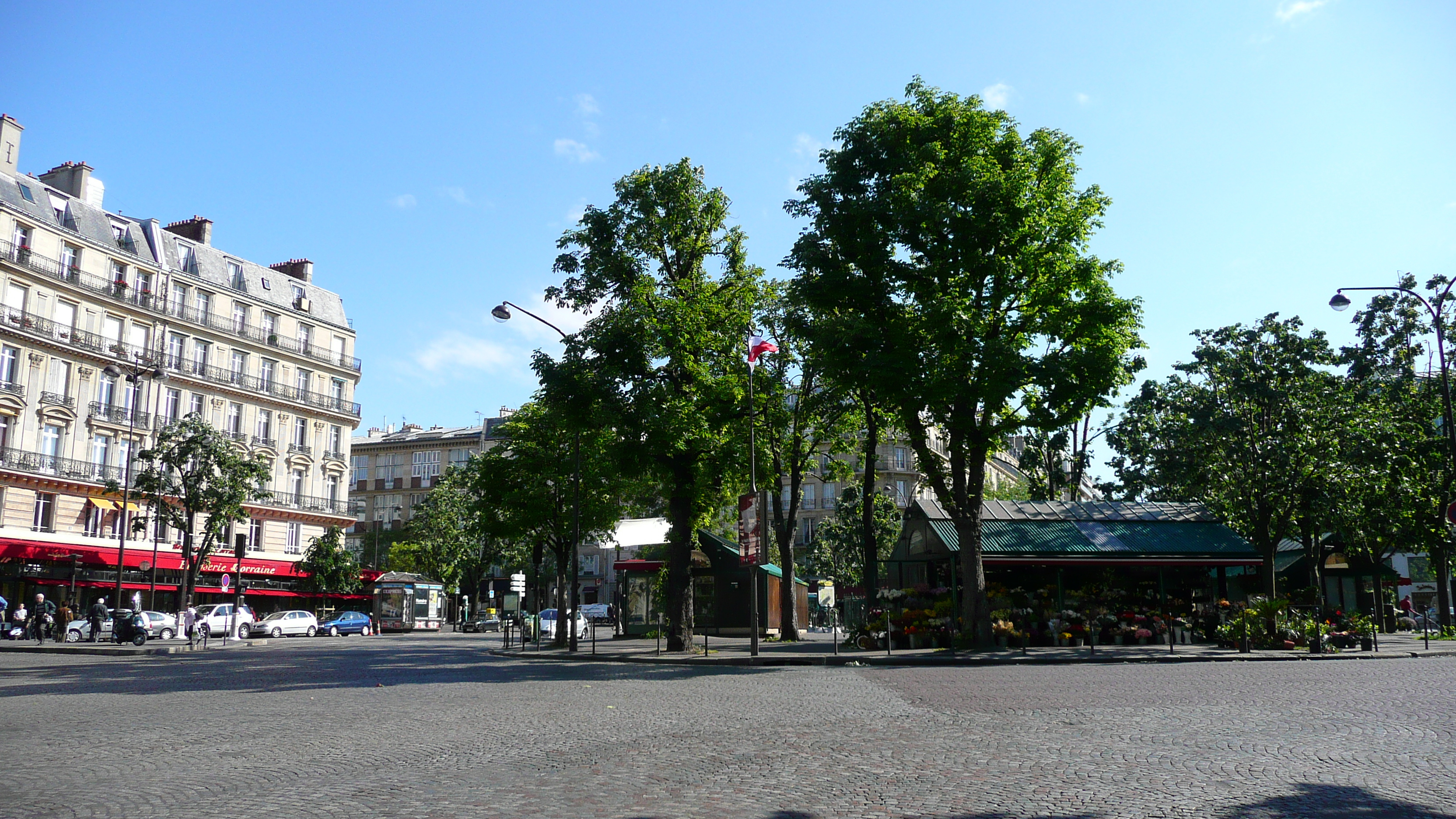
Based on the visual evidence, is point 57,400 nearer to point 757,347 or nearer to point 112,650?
point 112,650

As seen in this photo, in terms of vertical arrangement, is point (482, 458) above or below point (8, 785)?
above

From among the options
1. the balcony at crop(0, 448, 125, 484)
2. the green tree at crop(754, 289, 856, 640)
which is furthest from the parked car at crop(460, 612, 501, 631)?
the green tree at crop(754, 289, 856, 640)

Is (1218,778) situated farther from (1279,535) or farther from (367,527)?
(367,527)

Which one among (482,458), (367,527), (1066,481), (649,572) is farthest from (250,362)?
(1066,481)

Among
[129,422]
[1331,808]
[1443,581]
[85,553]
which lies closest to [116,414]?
[129,422]

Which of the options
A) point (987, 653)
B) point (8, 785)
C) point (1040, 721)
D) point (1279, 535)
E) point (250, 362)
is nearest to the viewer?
point (8, 785)

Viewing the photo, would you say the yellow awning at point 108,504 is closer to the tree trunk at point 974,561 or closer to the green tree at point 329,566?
the green tree at point 329,566

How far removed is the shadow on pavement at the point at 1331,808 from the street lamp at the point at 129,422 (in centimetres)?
4430

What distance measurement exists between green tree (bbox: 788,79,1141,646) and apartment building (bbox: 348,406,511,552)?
243 ft

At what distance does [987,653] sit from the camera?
965 inches

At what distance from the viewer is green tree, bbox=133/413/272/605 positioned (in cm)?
4375

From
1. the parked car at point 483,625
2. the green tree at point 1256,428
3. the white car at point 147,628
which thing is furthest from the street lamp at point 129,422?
the green tree at point 1256,428

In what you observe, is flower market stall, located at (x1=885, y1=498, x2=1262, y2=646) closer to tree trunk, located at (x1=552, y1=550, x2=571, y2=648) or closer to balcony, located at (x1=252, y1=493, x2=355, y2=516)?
tree trunk, located at (x1=552, y1=550, x2=571, y2=648)

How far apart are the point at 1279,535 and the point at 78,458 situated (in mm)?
51691
